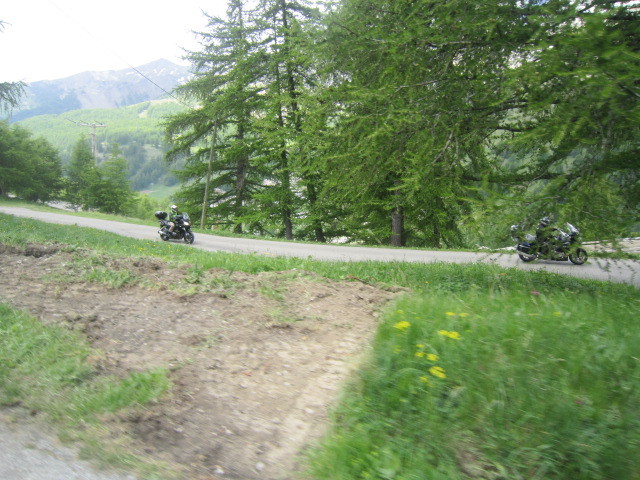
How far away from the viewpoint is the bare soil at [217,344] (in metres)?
2.61

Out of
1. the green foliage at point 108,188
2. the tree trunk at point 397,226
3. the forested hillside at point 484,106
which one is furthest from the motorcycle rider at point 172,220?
the green foliage at point 108,188

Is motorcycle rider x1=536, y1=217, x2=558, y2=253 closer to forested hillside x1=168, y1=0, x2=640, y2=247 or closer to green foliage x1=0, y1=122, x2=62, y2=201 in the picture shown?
forested hillside x1=168, y1=0, x2=640, y2=247

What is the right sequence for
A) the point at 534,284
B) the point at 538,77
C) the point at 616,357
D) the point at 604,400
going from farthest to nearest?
1. the point at 534,284
2. the point at 538,77
3. the point at 616,357
4. the point at 604,400

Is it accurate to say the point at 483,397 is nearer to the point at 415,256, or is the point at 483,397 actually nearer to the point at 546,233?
the point at 546,233

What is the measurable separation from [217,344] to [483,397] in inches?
102

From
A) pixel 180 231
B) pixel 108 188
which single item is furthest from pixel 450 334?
pixel 108 188

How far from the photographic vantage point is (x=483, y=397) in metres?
2.51

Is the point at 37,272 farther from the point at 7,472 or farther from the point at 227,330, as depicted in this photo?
the point at 7,472

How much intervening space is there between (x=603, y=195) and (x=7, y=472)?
6462 mm

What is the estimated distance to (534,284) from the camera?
6.97 m

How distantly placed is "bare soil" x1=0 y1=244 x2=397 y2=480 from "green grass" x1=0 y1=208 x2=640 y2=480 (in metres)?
0.29

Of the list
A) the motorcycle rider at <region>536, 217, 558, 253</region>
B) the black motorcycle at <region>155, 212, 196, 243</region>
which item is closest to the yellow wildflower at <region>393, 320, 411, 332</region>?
the motorcycle rider at <region>536, 217, 558, 253</region>

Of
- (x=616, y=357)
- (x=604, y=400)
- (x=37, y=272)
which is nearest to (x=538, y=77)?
(x=616, y=357)

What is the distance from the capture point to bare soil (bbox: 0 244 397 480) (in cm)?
261
